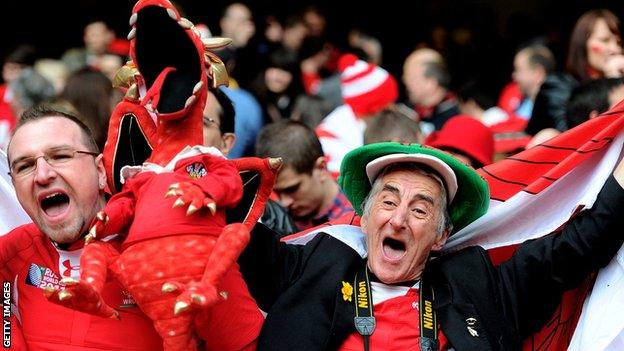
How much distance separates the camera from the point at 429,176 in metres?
4.29

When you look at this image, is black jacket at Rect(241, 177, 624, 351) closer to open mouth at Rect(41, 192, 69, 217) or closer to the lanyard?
the lanyard

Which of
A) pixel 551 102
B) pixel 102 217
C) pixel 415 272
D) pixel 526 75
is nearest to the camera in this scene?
pixel 102 217

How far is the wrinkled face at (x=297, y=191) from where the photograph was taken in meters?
5.43

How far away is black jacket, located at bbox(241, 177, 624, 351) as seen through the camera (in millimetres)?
4059

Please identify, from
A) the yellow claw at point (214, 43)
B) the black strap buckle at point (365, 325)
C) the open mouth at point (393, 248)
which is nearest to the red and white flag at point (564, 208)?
the open mouth at point (393, 248)

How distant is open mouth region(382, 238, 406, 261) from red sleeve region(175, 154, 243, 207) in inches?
25.8

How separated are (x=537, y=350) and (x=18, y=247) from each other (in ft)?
6.10

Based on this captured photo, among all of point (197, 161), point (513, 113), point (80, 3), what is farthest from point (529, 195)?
point (80, 3)

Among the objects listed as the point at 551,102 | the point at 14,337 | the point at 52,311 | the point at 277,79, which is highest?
the point at 52,311

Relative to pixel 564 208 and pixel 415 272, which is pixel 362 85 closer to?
pixel 564 208

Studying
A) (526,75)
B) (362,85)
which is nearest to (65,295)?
(362,85)

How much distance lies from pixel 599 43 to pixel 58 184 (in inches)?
150

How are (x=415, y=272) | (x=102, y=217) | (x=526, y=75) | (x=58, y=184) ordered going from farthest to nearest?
(x=526, y=75) → (x=415, y=272) → (x=58, y=184) → (x=102, y=217)

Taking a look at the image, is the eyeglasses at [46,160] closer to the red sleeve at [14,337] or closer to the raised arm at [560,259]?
the red sleeve at [14,337]
